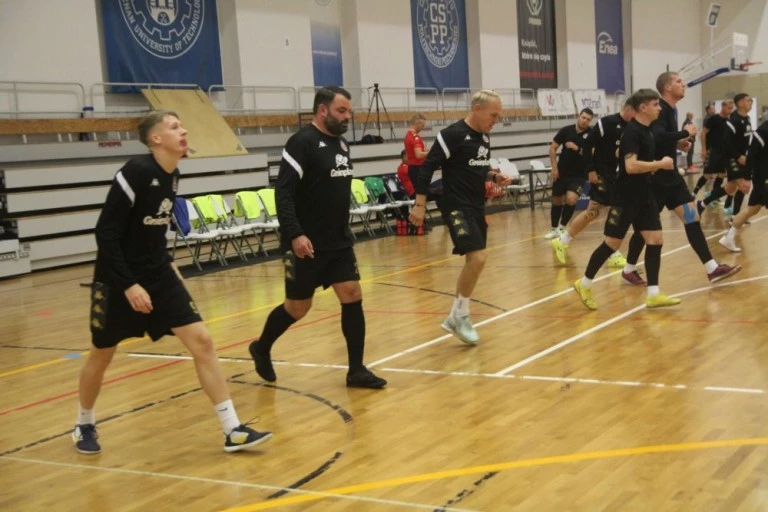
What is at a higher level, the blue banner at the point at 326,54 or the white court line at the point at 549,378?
the blue banner at the point at 326,54

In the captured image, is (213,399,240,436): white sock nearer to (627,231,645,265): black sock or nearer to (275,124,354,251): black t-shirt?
(275,124,354,251): black t-shirt

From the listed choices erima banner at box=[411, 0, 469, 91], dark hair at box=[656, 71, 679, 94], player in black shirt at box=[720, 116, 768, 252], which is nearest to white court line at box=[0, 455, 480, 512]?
dark hair at box=[656, 71, 679, 94]

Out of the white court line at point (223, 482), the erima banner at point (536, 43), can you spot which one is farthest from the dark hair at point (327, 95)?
the erima banner at point (536, 43)

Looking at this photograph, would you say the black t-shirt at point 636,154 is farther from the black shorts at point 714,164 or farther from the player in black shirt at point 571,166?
the black shorts at point 714,164

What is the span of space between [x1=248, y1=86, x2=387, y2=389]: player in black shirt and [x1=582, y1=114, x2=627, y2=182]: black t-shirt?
198 inches

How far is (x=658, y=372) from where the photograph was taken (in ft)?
20.1

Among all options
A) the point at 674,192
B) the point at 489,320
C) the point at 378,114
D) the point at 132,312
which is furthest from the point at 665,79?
the point at 378,114

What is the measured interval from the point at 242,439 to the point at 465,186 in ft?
10.0

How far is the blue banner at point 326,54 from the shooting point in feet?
69.7

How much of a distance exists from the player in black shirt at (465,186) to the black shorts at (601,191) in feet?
11.7

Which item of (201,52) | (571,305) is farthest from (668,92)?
(201,52)

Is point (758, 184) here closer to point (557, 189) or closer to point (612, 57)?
point (557, 189)

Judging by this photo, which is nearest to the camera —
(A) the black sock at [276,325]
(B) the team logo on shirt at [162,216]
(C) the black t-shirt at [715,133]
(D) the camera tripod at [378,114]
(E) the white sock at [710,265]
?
(B) the team logo on shirt at [162,216]

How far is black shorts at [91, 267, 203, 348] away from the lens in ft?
16.0
